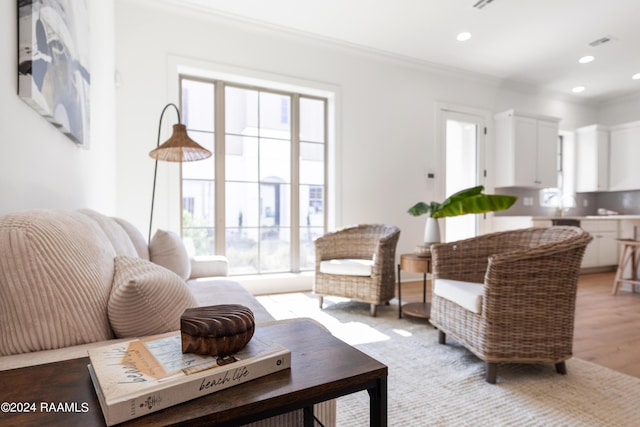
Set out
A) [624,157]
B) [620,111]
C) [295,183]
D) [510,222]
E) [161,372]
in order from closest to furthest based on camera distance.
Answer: [161,372]
[295,183]
[510,222]
[624,157]
[620,111]

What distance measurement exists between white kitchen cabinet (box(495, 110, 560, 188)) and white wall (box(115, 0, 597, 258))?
37 cm

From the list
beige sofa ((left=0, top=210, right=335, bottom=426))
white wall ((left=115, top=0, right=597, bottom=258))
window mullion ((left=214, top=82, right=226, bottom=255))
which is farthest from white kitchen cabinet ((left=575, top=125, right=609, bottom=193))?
beige sofa ((left=0, top=210, right=335, bottom=426))

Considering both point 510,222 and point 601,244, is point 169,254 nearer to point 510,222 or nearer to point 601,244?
point 510,222

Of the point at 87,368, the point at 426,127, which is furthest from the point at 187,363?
the point at 426,127

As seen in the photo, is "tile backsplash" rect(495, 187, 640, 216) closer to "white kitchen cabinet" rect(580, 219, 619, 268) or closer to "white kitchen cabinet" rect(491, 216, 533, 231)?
"white kitchen cabinet" rect(491, 216, 533, 231)

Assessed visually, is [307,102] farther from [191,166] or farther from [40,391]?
[40,391]

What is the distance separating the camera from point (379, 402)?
26.0 inches

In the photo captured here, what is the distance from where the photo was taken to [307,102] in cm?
425

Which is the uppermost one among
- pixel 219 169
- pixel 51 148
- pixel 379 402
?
pixel 219 169

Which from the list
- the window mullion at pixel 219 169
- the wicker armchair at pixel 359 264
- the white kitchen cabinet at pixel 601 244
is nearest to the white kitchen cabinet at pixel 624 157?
the white kitchen cabinet at pixel 601 244

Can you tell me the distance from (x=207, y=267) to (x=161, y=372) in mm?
2124

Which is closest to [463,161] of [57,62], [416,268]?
[416,268]

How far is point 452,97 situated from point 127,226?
4479mm

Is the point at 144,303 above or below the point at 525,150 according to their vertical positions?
below
